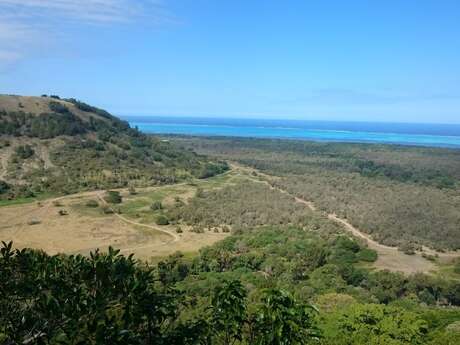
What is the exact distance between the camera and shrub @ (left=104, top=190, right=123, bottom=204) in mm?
82500

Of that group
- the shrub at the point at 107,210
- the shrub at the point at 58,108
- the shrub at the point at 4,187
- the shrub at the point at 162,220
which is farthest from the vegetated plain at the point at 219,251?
the shrub at the point at 58,108

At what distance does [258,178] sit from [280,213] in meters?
37.5

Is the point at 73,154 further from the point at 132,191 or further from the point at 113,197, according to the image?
the point at 113,197

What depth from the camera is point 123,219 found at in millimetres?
72875

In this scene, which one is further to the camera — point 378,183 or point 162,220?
point 378,183

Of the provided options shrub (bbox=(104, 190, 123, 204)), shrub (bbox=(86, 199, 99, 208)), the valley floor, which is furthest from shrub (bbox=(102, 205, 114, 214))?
shrub (bbox=(104, 190, 123, 204))

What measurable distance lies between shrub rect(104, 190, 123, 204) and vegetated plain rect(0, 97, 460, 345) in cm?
33

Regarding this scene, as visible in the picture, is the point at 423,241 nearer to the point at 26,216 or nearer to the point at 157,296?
the point at 26,216

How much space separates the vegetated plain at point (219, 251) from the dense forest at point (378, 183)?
22.1 inches

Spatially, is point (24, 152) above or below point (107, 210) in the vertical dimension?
above

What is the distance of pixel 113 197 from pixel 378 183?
195 feet

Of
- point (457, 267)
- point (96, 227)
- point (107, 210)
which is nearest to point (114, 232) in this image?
point (96, 227)

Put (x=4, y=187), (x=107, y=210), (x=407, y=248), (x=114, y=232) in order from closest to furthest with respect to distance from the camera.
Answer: (x=407, y=248) < (x=114, y=232) < (x=107, y=210) < (x=4, y=187)

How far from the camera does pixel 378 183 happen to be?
110062 mm
